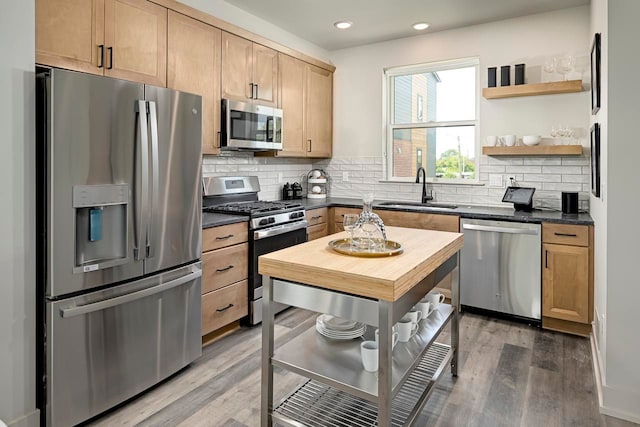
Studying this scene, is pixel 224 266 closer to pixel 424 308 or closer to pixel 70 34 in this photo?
pixel 424 308

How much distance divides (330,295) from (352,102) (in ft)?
12.0

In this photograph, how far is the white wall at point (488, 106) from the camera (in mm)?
3672

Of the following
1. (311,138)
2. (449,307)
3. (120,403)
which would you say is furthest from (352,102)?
(120,403)

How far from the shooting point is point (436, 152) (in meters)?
4.49

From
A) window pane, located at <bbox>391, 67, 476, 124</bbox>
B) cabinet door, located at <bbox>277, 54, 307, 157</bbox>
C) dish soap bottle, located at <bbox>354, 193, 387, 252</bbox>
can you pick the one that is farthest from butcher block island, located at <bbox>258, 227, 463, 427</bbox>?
window pane, located at <bbox>391, 67, 476, 124</bbox>

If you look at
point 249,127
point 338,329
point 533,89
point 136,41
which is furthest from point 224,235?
point 533,89

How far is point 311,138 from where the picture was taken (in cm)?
463

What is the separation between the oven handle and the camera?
3271 millimetres

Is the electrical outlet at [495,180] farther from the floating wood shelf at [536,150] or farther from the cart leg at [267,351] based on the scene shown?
the cart leg at [267,351]

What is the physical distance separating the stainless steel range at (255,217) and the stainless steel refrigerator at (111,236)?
724mm

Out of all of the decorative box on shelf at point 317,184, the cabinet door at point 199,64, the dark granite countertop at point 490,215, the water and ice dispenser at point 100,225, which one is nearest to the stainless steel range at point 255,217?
the dark granite countertop at point 490,215

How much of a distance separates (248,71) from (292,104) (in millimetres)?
718
